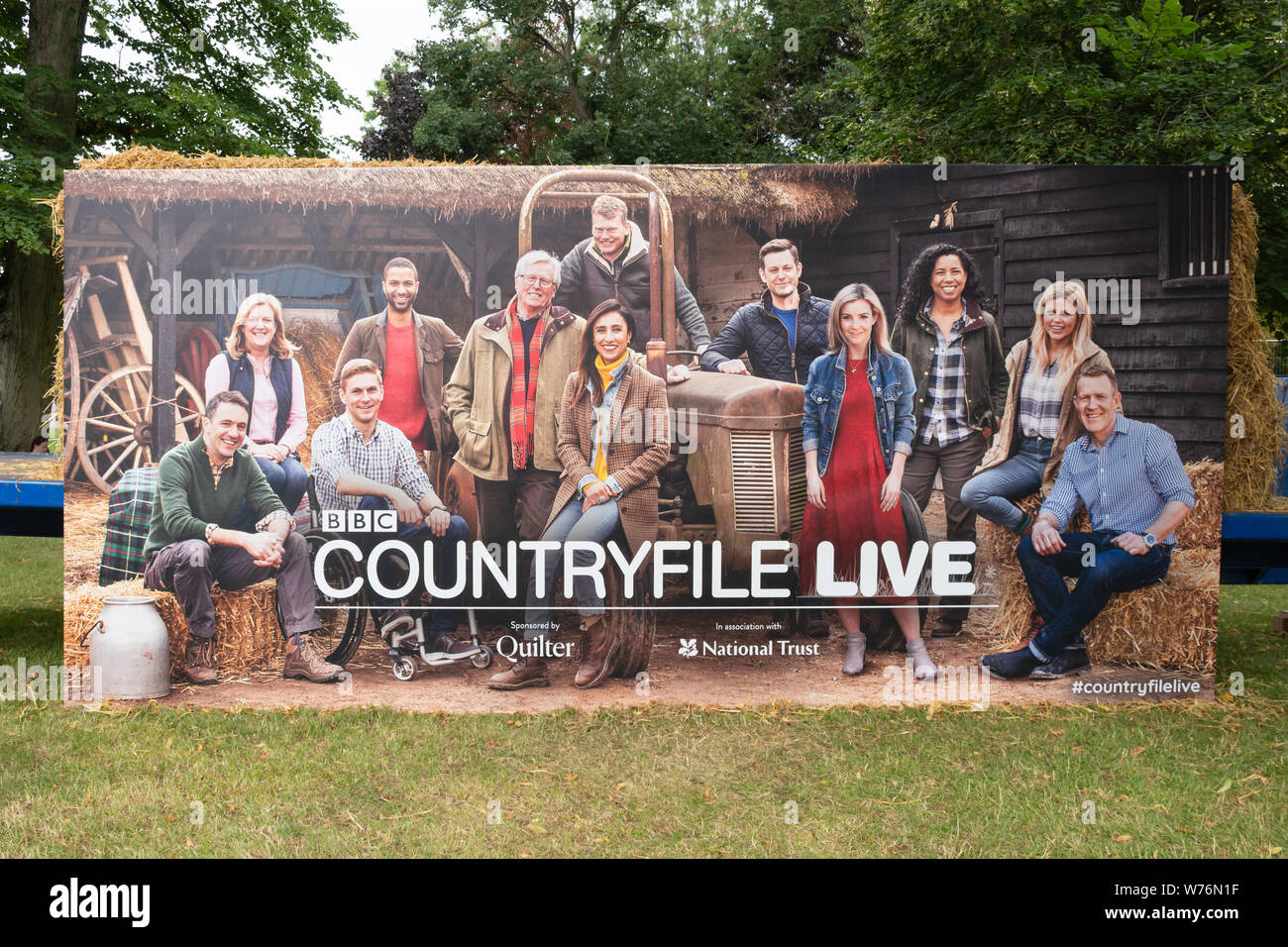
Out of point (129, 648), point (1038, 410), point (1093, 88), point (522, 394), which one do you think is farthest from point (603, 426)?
point (1093, 88)

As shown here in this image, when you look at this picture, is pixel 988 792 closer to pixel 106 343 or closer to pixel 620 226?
pixel 620 226

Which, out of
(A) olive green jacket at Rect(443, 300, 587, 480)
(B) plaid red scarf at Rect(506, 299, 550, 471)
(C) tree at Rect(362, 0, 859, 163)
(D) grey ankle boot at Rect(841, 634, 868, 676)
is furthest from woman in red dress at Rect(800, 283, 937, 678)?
(C) tree at Rect(362, 0, 859, 163)

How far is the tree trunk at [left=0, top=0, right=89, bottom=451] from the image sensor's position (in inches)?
507

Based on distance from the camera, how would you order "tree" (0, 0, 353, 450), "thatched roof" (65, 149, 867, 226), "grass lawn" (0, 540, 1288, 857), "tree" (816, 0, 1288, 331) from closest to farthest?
"grass lawn" (0, 540, 1288, 857) → "thatched roof" (65, 149, 867, 226) → "tree" (816, 0, 1288, 331) → "tree" (0, 0, 353, 450)

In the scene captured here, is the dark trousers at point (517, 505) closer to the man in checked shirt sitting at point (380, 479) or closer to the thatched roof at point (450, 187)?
the man in checked shirt sitting at point (380, 479)

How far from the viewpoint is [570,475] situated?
591 centimetres

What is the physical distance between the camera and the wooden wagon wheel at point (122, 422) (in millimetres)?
5863

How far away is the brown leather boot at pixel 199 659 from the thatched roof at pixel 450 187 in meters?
2.64

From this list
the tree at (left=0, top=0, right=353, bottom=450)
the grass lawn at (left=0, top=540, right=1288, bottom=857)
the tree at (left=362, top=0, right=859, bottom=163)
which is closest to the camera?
the grass lawn at (left=0, top=540, right=1288, bottom=857)

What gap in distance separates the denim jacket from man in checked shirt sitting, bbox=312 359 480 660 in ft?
7.25

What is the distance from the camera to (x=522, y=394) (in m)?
5.91

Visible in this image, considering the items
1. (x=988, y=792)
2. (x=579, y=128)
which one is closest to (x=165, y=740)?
(x=988, y=792)

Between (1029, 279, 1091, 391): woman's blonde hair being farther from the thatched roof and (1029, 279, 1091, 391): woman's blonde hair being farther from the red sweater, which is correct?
the red sweater

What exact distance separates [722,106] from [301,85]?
402 inches
